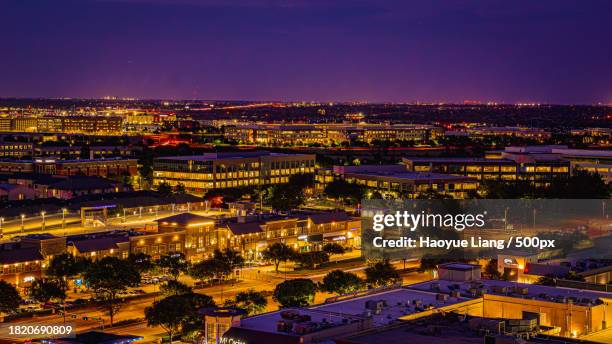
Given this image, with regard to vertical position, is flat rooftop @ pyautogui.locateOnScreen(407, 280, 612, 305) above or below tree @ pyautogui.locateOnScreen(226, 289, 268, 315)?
above

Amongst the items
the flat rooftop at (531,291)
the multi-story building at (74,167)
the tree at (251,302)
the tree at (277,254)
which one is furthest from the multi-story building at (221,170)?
the flat rooftop at (531,291)

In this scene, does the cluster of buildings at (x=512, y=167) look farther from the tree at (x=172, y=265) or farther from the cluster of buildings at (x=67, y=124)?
the cluster of buildings at (x=67, y=124)

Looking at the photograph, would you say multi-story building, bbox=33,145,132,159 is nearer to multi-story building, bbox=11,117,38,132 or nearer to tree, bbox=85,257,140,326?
tree, bbox=85,257,140,326

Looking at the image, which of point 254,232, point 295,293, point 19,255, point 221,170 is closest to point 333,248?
point 254,232

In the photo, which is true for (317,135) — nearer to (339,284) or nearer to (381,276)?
(381,276)

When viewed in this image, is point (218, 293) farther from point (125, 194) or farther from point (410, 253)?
point (125, 194)

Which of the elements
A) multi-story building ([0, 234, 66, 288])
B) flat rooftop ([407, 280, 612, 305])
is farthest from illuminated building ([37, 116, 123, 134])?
flat rooftop ([407, 280, 612, 305])

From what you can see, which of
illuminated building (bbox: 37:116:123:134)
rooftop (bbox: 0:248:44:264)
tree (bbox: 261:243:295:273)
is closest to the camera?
rooftop (bbox: 0:248:44:264)

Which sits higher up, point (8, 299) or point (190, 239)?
point (190, 239)
